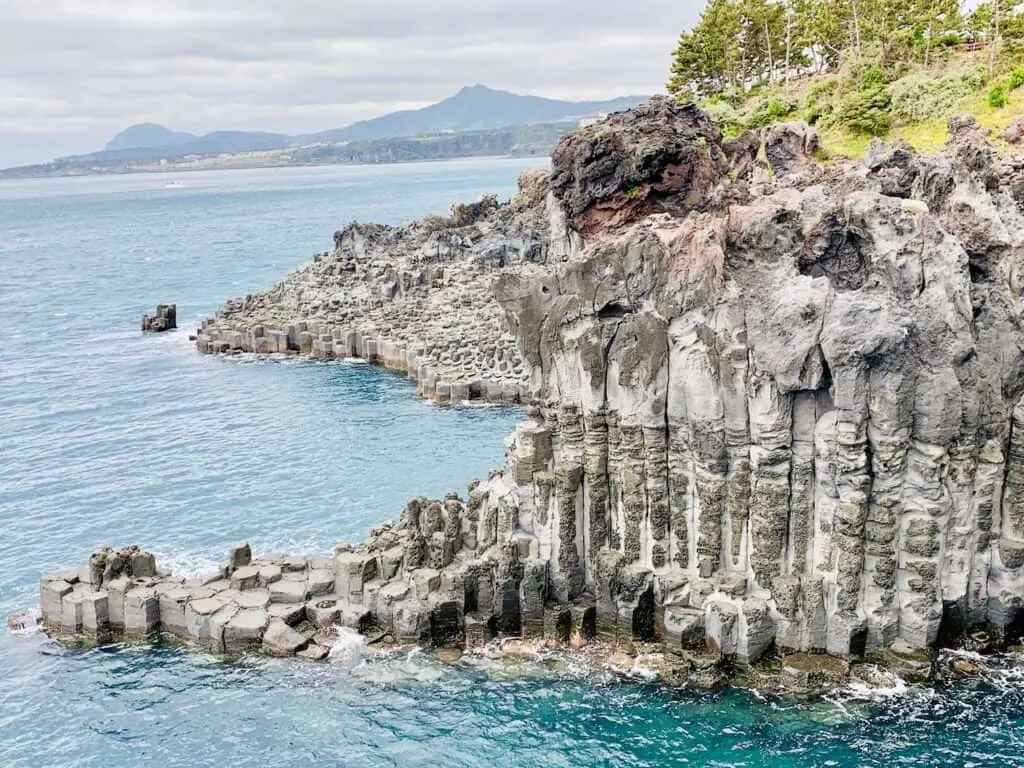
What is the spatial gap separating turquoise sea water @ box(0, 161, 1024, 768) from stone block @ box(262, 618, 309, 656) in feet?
1.57

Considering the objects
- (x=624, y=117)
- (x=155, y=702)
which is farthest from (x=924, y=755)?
(x=624, y=117)

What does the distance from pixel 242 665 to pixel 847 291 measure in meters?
21.6

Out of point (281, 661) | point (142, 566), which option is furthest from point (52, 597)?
point (281, 661)

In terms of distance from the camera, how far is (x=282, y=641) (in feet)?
103

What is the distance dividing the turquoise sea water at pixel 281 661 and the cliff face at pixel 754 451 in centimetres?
242

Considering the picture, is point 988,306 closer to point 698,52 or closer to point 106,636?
point 106,636

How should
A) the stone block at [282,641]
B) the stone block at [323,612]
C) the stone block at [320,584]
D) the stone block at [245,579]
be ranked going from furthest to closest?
the stone block at [245,579]
the stone block at [320,584]
the stone block at [323,612]
the stone block at [282,641]


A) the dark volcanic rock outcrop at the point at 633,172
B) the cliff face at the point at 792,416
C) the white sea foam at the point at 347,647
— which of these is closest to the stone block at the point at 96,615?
the white sea foam at the point at 347,647

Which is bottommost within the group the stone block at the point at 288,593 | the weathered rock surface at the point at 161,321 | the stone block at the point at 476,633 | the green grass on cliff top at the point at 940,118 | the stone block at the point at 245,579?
the stone block at the point at 476,633

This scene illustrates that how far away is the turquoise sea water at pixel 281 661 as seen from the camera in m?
26.3

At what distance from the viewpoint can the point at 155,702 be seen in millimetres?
29422

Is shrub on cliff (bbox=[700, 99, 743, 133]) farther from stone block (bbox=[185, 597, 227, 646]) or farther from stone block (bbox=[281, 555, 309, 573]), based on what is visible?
stone block (bbox=[185, 597, 227, 646])

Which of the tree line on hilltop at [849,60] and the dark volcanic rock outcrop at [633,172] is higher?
the tree line on hilltop at [849,60]

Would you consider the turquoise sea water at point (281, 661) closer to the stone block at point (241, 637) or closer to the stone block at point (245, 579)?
the stone block at point (241, 637)
